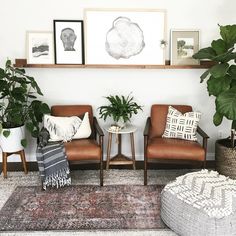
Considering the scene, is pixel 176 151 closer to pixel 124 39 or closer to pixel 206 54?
pixel 206 54

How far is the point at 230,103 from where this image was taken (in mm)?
3037

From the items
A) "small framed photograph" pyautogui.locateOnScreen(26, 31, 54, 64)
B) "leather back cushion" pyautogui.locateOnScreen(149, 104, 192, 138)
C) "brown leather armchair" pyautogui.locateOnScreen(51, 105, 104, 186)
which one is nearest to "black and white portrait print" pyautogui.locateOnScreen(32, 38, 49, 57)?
"small framed photograph" pyautogui.locateOnScreen(26, 31, 54, 64)

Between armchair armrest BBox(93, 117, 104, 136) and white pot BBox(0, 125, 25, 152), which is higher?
armchair armrest BBox(93, 117, 104, 136)

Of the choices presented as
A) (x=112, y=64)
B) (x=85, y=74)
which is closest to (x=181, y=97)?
(x=112, y=64)

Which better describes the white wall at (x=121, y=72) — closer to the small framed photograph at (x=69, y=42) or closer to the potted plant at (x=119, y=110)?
the small framed photograph at (x=69, y=42)

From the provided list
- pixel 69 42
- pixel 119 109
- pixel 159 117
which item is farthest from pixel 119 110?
pixel 69 42

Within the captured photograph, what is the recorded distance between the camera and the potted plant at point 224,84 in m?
3.06

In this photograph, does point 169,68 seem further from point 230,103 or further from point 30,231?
point 30,231

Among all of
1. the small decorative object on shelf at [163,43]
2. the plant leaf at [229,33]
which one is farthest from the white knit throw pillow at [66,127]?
the plant leaf at [229,33]

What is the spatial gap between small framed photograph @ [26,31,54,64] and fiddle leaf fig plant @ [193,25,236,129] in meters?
1.63

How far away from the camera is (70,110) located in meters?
3.77

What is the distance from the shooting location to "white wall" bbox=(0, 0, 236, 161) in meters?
3.74

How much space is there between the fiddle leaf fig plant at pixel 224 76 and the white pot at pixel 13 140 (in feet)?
6.43

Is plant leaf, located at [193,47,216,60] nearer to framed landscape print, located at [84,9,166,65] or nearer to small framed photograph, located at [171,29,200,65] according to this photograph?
small framed photograph, located at [171,29,200,65]
